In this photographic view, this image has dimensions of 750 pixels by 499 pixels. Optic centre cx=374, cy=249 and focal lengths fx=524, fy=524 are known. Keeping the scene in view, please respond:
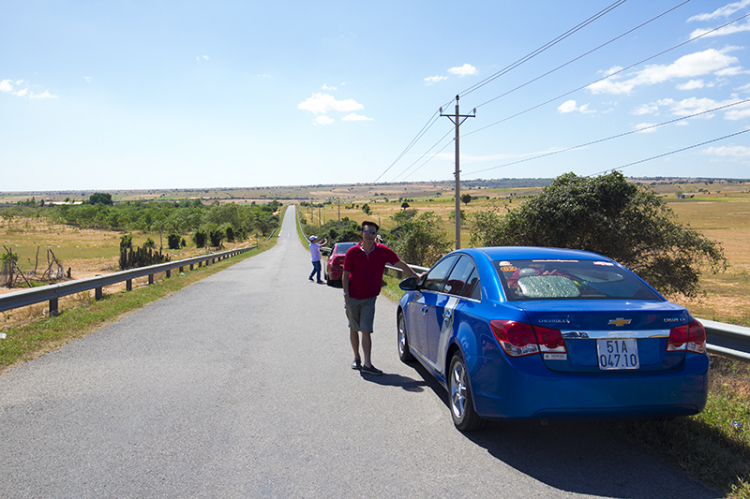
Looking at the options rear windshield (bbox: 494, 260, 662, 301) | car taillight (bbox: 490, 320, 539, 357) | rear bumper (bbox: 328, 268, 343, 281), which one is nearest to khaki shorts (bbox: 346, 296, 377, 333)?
rear windshield (bbox: 494, 260, 662, 301)

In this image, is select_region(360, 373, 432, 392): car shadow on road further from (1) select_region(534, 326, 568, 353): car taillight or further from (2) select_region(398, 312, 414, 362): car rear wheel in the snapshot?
(1) select_region(534, 326, 568, 353): car taillight

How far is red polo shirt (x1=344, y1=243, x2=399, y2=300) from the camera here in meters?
6.39

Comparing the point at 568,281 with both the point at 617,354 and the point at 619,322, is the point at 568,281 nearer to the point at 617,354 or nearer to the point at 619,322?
the point at 619,322

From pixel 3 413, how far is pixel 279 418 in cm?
262

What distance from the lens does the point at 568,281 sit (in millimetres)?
4539

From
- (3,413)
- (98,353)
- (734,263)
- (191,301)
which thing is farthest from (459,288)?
(734,263)

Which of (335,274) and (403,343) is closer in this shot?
(403,343)

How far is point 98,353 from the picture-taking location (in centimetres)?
750

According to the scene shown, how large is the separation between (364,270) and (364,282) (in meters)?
0.15

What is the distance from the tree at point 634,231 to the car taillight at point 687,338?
13.6m

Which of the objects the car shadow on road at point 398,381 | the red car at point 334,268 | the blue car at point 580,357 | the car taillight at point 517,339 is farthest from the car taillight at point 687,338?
the red car at point 334,268

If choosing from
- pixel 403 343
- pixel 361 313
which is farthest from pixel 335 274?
pixel 361 313

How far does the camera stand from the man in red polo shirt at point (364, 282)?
251 inches

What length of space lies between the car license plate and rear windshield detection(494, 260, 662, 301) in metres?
0.52
